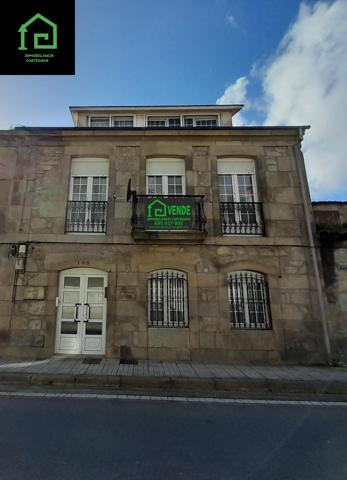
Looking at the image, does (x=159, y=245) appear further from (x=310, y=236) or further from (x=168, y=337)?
(x=310, y=236)

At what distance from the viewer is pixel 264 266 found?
7.84 meters

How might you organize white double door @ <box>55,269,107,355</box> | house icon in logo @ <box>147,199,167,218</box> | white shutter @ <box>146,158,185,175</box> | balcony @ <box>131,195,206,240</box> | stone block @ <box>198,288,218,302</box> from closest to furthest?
1. white double door @ <box>55,269,107,355</box>
2. stone block @ <box>198,288,218,302</box>
3. balcony @ <box>131,195,206,240</box>
4. house icon in logo @ <box>147,199,167,218</box>
5. white shutter @ <box>146,158,185,175</box>

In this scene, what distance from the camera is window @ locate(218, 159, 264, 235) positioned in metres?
8.31

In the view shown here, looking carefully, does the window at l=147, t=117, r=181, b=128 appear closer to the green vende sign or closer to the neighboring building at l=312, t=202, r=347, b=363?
the green vende sign

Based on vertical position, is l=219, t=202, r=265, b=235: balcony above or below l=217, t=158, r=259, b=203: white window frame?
below

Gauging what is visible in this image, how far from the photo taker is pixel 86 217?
27.2 feet

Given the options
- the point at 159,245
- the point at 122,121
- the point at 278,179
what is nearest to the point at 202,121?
the point at 122,121

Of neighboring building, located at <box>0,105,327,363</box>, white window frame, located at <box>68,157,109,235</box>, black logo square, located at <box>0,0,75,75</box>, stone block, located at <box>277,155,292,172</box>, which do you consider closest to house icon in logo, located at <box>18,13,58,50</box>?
black logo square, located at <box>0,0,75,75</box>

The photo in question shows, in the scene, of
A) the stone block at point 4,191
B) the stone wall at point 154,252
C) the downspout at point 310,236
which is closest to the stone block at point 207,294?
the stone wall at point 154,252

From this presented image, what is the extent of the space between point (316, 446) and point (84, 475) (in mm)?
2856

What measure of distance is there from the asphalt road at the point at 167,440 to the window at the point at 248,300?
303cm

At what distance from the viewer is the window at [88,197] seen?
8.23m

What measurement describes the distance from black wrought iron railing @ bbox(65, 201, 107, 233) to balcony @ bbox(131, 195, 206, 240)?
1095 mm

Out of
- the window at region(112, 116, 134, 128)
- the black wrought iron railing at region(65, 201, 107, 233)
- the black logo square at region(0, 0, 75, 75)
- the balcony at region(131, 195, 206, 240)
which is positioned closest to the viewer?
the black logo square at region(0, 0, 75, 75)
